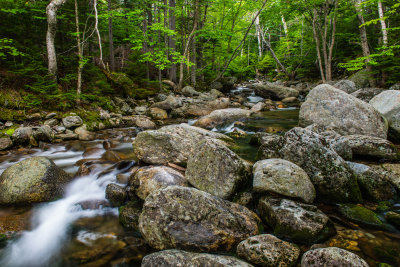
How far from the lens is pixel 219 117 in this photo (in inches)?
347

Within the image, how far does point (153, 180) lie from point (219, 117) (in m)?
5.90

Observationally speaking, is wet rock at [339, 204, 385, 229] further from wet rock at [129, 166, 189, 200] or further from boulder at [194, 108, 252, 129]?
boulder at [194, 108, 252, 129]

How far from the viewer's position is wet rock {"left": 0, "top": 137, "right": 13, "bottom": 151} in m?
5.58

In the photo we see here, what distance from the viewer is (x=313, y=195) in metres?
2.98

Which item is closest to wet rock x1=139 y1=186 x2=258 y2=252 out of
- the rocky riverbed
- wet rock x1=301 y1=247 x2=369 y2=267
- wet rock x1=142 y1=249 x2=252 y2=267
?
the rocky riverbed

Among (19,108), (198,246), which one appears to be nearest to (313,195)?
(198,246)

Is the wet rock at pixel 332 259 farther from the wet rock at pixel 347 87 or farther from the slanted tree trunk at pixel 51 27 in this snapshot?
the wet rock at pixel 347 87

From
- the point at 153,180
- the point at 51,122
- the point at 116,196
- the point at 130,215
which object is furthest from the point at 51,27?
the point at 130,215

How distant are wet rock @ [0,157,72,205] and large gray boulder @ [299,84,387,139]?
6486 mm

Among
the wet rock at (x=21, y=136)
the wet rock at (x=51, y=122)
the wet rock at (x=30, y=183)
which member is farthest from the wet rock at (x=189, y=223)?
the wet rock at (x=51, y=122)

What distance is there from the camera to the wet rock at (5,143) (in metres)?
5.58

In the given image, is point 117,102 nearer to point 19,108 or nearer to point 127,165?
point 19,108

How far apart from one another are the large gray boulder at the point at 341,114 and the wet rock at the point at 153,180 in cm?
444

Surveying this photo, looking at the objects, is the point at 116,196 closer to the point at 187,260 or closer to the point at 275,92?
the point at 187,260
